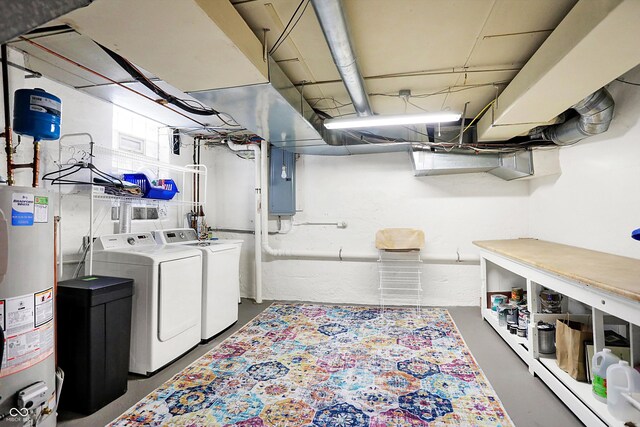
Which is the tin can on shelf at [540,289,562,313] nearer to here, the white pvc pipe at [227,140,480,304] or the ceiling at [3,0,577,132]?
the white pvc pipe at [227,140,480,304]

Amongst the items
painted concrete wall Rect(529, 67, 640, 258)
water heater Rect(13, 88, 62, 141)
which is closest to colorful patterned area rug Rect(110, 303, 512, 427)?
painted concrete wall Rect(529, 67, 640, 258)

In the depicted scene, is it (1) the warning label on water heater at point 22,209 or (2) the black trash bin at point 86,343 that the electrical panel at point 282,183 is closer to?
(2) the black trash bin at point 86,343

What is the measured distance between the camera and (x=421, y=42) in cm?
230

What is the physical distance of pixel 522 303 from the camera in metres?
3.38

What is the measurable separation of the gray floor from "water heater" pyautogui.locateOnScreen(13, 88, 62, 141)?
5.93 ft

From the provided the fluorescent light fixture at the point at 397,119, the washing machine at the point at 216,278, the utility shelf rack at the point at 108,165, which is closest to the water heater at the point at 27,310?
the utility shelf rack at the point at 108,165

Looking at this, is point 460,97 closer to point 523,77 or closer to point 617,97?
point 523,77

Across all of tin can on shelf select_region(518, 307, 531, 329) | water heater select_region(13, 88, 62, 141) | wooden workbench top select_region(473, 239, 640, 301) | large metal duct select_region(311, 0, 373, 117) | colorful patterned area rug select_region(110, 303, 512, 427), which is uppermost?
large metal duct select_region(311, 0, 373, 117)

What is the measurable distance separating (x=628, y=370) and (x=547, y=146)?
257 centimetres

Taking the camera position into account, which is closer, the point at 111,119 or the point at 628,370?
the point at 628,370

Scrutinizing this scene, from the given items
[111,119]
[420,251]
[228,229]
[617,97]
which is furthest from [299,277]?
[617,97]

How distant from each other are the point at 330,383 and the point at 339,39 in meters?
2.38

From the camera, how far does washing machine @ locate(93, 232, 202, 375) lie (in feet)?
8.21

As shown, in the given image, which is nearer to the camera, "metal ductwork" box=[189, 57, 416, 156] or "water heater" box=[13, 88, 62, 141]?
"water heater" box=[13, 88, 62, 141]
